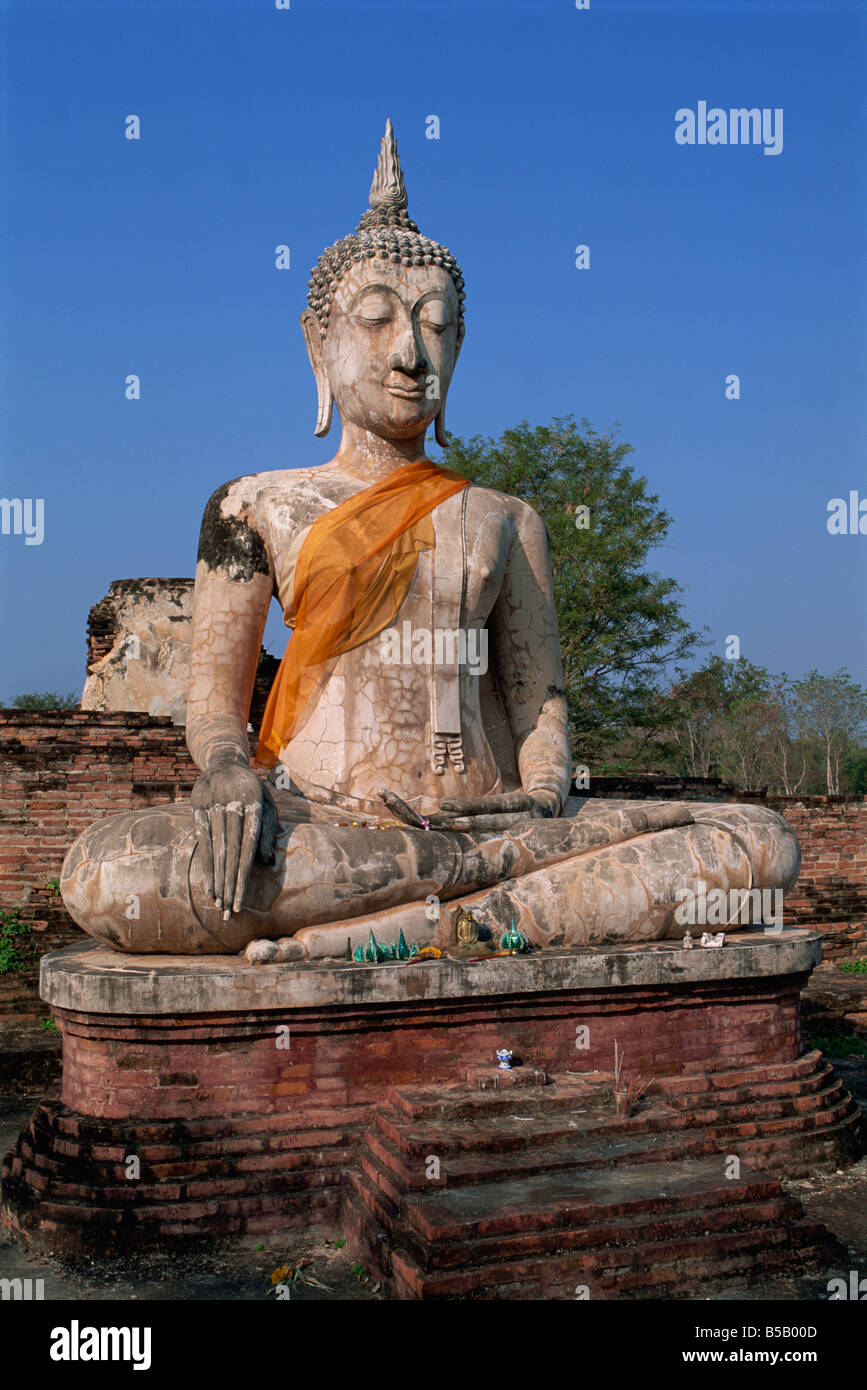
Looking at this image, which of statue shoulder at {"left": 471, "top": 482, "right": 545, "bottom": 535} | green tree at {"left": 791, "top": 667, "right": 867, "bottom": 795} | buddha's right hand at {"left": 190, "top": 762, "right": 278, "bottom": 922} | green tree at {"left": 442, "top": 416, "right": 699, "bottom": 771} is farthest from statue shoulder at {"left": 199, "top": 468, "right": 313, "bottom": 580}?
green tree at {"left": 791, "top": 667, "right": 867, "bottom": 795}

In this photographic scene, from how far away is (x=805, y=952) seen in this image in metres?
5.00

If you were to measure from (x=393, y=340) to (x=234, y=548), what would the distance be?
48.3 inches

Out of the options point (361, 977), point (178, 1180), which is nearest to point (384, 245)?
point (361, 977)

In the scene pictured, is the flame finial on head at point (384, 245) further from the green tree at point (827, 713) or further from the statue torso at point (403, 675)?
the green tree at point (827, 713)

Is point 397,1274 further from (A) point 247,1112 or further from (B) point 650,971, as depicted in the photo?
(B) point 650,971

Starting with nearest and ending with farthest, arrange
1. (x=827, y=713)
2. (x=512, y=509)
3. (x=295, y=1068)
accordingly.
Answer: (x=295, y=1068)
(x=512, y=509)
(x=827, y=713)

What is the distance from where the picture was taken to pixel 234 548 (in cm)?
554

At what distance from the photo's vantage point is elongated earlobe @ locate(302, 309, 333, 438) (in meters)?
6.06

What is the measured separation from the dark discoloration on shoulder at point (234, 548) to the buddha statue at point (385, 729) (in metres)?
0.01

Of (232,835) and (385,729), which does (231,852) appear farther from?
(385,729)

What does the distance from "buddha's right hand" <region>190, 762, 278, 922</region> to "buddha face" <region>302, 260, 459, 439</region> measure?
7.07ft

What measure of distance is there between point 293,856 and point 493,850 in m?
0.83

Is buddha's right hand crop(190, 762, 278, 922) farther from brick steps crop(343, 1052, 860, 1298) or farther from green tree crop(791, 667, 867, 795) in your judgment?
green tree crop(791, 667, 867, 795)
